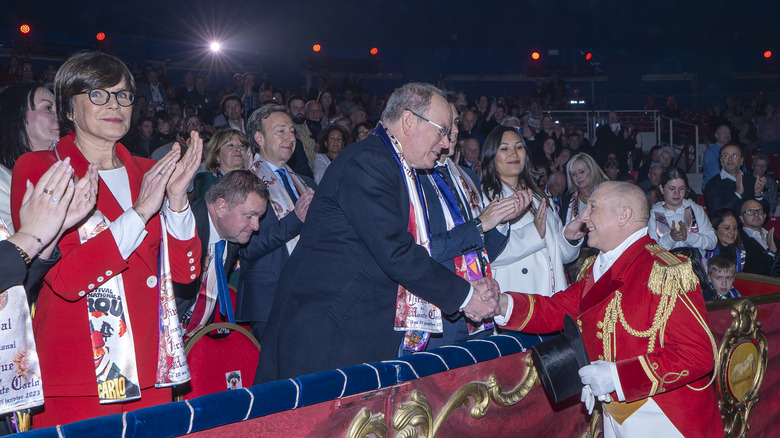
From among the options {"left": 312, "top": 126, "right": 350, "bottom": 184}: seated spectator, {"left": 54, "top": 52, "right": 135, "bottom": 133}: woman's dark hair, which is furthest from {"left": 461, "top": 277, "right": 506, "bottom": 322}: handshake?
{"left": 312, "top": 126, "right": 350, "bottom": 184}: seated spectator

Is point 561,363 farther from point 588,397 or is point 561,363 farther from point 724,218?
point 724,218

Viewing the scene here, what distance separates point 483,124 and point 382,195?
29.5 ft

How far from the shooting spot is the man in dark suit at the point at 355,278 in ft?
8.38

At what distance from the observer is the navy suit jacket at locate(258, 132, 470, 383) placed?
255 cm

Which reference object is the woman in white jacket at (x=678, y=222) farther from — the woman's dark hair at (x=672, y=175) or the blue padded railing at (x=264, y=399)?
the blue padded railing at (x=264, y=399)

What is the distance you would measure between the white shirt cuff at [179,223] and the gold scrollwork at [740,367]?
257 centimetres

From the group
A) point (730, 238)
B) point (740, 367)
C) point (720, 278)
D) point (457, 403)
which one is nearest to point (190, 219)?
point (457, 403)

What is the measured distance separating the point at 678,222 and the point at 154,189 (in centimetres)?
485

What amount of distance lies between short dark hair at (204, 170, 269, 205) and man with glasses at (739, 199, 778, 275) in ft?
16.2

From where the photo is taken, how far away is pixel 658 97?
24.2 metres

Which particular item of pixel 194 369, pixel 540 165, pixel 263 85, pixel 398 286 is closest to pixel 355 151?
pixel 398 286

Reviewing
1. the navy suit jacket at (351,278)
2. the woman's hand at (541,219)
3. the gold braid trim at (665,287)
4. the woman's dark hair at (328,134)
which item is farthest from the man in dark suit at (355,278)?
the woman's dark hair at (328,134)

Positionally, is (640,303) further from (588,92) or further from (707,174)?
(588,92)

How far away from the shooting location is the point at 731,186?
7.41 m
